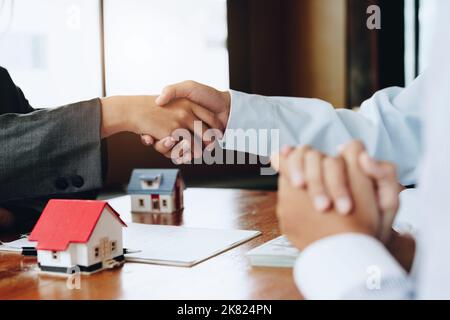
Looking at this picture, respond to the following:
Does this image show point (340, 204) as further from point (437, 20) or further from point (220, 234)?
point (220, 234)

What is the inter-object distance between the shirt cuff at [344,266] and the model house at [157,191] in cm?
84

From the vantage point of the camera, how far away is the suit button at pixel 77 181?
109cm

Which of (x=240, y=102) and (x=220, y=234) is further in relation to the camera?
(x=240, y=102)

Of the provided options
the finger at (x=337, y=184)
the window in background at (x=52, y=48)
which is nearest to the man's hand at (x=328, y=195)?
the finger at (x=337, y=184)

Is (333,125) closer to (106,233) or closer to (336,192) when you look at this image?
(106,233)

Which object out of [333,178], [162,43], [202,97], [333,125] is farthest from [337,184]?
[162,43]

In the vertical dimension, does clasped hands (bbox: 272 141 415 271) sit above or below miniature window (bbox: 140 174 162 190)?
above

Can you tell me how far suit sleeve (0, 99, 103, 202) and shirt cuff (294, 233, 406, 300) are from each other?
2.09 ft

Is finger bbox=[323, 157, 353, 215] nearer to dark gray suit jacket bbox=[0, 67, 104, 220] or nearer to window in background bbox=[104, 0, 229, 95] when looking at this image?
dark gray suit jacket bbox=[0, 67, 104, 220]

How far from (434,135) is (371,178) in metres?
0.15

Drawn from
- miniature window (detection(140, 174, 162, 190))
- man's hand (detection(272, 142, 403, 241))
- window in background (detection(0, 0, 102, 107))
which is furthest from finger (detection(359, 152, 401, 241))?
window in background (detection(0, 0, 102, 107))

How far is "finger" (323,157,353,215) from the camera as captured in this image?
53 centimetres

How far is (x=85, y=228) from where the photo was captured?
801 millimetres

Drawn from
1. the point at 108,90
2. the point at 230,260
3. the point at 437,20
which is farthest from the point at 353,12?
the point at 437,20
